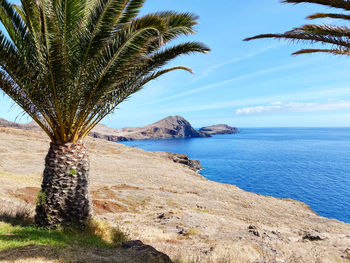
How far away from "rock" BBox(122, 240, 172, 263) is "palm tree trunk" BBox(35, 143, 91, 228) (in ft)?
7.01

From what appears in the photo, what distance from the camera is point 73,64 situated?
7.12m

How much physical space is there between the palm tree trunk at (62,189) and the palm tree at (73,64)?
32mm

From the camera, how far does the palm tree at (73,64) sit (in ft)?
20.9

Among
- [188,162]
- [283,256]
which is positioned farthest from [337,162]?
[283,256]

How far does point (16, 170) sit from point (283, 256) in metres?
24.1

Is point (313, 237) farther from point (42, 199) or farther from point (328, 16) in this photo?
point (42, 199)

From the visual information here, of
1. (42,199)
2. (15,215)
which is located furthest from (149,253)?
(15,215)

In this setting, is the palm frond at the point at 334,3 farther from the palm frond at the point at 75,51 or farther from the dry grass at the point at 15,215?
the dry grass at the point at 15,215

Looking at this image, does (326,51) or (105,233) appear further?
(105,233)

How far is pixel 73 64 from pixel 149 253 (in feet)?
21.1

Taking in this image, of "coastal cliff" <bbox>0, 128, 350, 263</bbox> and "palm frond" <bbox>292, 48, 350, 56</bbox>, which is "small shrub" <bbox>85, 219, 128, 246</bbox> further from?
"palm frond" <bbox>292, 48, 350, 56</bbox>

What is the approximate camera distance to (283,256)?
907cm

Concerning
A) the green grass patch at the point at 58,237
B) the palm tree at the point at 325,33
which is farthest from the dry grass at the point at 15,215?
the palm tree at the point at 325,33

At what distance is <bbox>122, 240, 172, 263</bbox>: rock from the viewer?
19.8 feet
